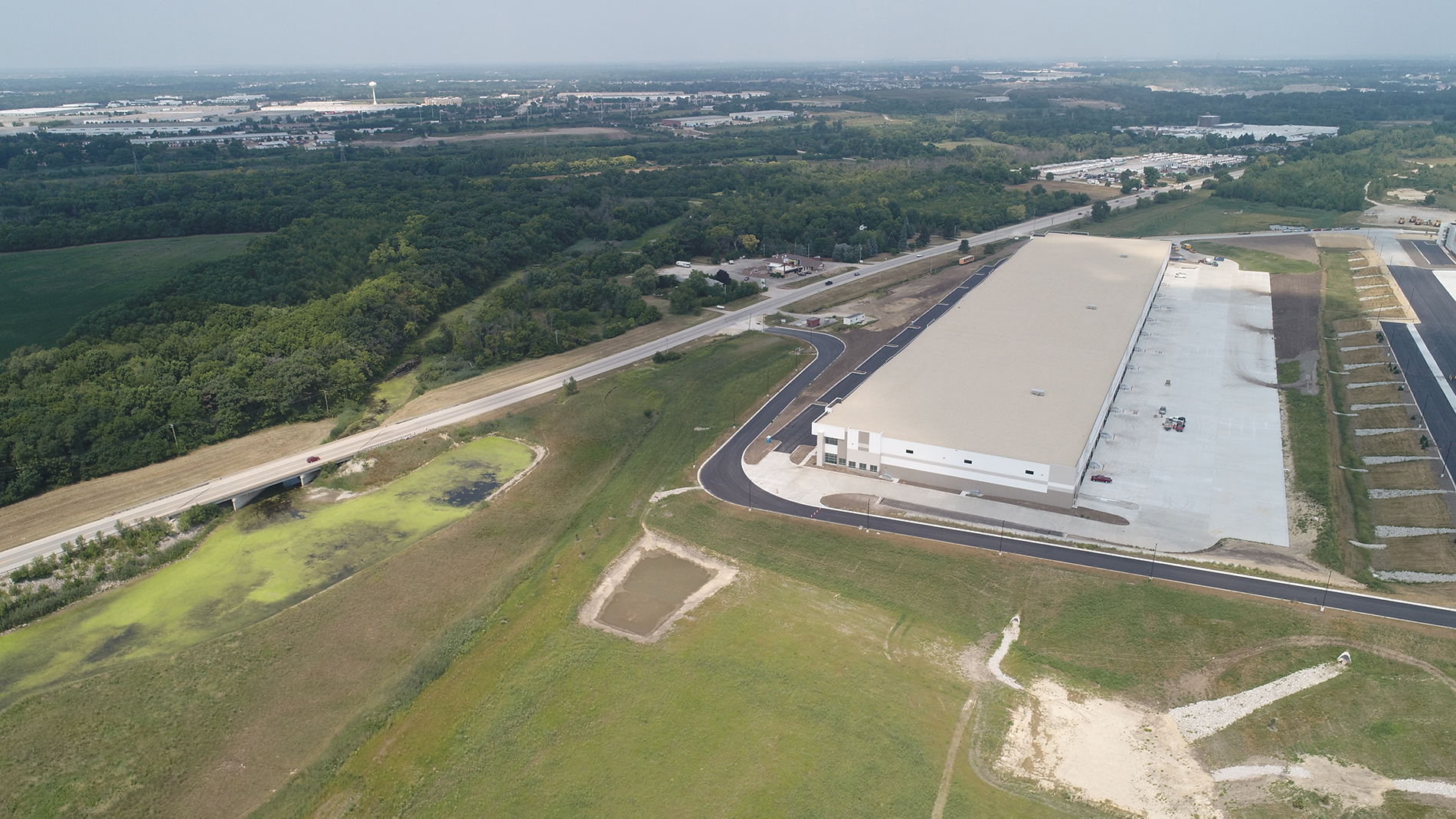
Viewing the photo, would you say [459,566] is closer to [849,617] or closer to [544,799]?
[544,799]

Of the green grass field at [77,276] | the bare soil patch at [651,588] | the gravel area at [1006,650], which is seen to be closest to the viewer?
the gravel area at [1006,650]

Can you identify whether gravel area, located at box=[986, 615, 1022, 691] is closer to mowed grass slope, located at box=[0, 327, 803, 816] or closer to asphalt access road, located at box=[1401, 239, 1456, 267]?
mowed grass slope, located at box=[0, 327, 803, 816]

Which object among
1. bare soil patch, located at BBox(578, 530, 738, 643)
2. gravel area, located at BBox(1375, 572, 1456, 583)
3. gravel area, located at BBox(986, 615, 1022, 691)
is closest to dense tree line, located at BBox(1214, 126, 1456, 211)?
gravel area, located at BBox(1375, 572, 1456, 583)

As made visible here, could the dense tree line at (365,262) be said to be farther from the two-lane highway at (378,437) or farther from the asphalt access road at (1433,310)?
the asphalt access road at (1433,310)

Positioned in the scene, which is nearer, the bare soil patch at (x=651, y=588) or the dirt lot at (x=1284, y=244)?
the bare soil patch at (x=651, y=588)

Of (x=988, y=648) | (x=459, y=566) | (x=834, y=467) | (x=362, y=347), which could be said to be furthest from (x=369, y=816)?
(x=362, y=347)

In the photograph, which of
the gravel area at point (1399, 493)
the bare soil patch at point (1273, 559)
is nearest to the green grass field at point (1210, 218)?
the gravel area at point (1399, 493)
